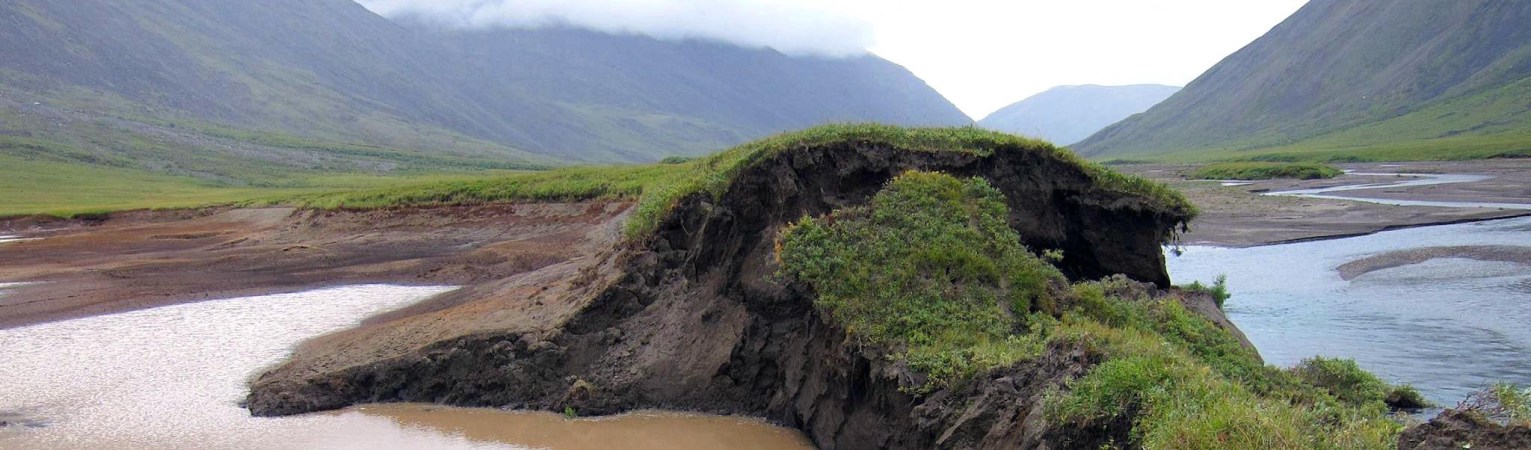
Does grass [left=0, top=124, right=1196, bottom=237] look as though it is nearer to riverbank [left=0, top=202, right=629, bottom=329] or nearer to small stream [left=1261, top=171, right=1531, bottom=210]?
riverbank [left=0, top=202, right=629, bottom=329]

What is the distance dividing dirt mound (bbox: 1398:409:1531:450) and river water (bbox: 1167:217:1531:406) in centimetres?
948

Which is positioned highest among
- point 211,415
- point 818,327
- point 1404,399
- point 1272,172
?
point 818,327

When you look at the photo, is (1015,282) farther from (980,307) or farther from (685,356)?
(685,356)

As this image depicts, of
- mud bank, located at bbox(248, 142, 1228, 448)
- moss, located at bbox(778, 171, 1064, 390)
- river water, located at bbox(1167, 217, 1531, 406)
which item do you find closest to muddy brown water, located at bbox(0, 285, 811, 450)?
mud bank, located at bbox(248, 142, 1228, 448)

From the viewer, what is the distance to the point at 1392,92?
527ft

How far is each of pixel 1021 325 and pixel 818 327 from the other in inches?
107

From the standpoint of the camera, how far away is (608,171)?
50.6 metres

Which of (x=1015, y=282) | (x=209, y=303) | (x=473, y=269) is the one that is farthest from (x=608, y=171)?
(x=1015, y=282)

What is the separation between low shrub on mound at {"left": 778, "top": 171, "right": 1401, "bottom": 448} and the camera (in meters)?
9.00

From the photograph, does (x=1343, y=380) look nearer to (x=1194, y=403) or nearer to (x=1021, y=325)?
(x=1021, y=325)

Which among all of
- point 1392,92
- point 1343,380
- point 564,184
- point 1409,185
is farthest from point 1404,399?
point 1392,92

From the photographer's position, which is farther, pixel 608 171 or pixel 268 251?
pixel 608 171

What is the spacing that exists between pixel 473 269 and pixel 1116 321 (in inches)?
903

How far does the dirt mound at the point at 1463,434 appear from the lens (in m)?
6.74
